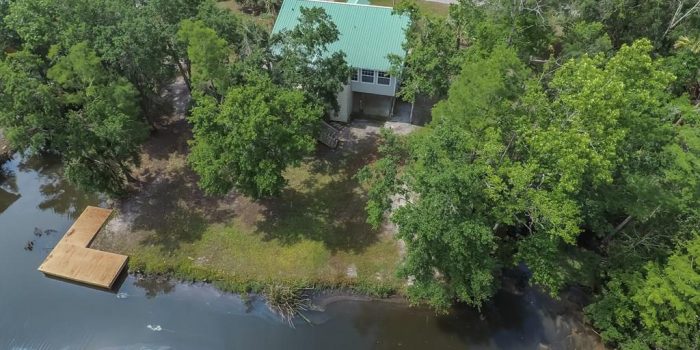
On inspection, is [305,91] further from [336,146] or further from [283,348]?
[283,348]

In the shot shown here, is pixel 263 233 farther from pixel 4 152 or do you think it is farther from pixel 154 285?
pixel 4 152

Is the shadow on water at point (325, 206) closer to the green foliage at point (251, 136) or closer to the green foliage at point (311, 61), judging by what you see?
the green foliage at point (251, 136)

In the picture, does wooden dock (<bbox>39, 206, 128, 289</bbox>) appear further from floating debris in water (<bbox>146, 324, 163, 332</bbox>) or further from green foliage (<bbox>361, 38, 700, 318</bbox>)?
green foliage (<bbox>361, 38, 700, 318</bbox>)

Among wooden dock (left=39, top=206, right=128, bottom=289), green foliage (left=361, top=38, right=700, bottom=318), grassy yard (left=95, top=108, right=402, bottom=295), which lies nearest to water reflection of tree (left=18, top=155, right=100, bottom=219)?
wooden dock (left=39, top=206, right=128, bottom=289)

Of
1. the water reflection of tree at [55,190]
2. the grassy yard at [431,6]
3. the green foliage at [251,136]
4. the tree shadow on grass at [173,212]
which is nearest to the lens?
the green foliage at [251,136]

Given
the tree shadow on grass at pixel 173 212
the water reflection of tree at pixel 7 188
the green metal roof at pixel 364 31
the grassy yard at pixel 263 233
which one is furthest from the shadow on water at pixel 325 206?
the water reflection of tree at pixel 7 188

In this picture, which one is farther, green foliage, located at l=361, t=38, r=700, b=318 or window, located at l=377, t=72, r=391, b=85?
window, located at l=377, t=72, r=391, b=85
